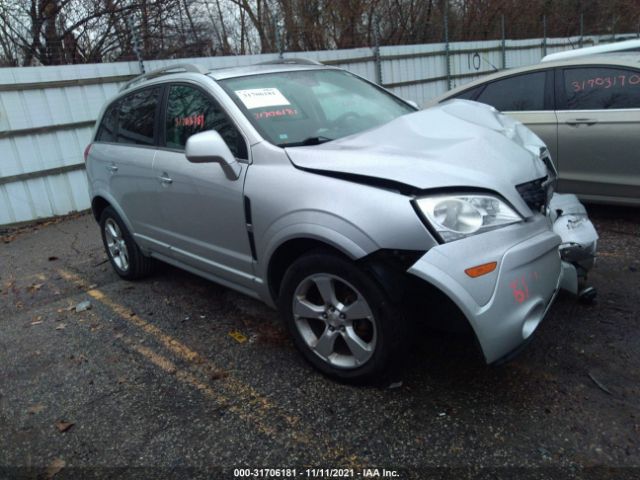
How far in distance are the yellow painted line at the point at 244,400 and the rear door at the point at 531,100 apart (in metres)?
3.67

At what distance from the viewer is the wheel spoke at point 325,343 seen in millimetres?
2791

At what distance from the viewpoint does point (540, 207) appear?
2717 millimetres

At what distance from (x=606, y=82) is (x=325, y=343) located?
12.1 ft

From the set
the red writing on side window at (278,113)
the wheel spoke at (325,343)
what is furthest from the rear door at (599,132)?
the wheel spoke at (325,343)

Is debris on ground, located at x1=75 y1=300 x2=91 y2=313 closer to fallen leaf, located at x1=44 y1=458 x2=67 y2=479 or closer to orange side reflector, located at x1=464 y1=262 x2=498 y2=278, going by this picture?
fallen leaf, located at x1=44 y1=458 x2=67 y2=479

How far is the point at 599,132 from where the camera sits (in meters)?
4.63

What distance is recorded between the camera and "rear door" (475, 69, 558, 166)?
4.94 meters

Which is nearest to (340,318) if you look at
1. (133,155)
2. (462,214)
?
(462,214)

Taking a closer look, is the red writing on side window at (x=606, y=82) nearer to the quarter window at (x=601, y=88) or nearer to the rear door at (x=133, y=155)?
the quarter window at (x=601, y=88)

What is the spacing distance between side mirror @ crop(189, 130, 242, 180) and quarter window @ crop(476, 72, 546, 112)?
342 centimetres

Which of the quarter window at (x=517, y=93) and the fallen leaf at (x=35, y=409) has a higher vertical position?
the quarter window at (x=517, y=93)

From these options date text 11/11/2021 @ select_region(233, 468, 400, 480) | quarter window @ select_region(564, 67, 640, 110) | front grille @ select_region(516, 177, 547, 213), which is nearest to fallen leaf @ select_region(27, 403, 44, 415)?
date text 11/11/2021 @ select_region(233, 468, 400, 480)

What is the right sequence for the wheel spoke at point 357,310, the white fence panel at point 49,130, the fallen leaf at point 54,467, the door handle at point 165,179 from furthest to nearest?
the white fence panel at point 49,130
the door handle at point 165,179
the wheel spoke at point 357,310
the fallen leaf at point 54,467

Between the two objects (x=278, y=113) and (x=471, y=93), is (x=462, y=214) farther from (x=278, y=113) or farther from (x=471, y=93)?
(x=471, y=93)
